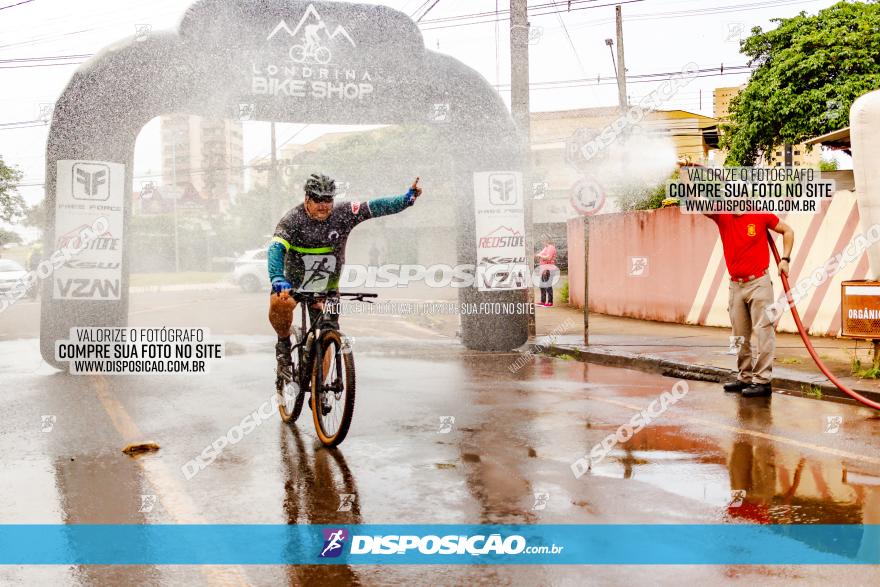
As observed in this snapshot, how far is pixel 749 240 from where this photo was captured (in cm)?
877

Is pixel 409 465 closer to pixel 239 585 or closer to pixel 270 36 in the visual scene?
pixel 239 585

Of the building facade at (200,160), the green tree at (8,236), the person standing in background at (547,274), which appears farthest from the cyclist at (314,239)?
the building facade at (200,160)

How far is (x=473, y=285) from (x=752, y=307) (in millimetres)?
4841

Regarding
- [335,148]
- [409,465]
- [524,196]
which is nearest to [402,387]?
[409,465]

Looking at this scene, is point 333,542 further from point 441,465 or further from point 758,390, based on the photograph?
point 758,390

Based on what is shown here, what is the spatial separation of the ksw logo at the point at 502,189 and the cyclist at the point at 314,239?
17.2 ft

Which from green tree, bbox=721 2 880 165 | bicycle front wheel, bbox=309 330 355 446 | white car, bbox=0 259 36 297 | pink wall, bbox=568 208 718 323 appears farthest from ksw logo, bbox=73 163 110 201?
green tree, bbox=721 2 880 165

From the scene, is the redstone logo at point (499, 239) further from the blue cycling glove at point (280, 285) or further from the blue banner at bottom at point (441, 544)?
the blue banner at bottom at point (441, 544)

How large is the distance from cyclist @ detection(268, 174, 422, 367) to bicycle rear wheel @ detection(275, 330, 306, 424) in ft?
1.10

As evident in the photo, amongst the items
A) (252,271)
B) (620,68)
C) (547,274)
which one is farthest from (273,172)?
(547,274)

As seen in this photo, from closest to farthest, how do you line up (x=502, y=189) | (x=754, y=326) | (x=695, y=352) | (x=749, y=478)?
(x=749, y=478)
(x=754, y=326)
(x=695, y=352)
(x=502, y=189)

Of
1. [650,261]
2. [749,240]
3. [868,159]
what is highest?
[868,159]

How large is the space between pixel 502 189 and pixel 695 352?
3.48 meters

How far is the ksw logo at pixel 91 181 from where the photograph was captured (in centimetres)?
1065
